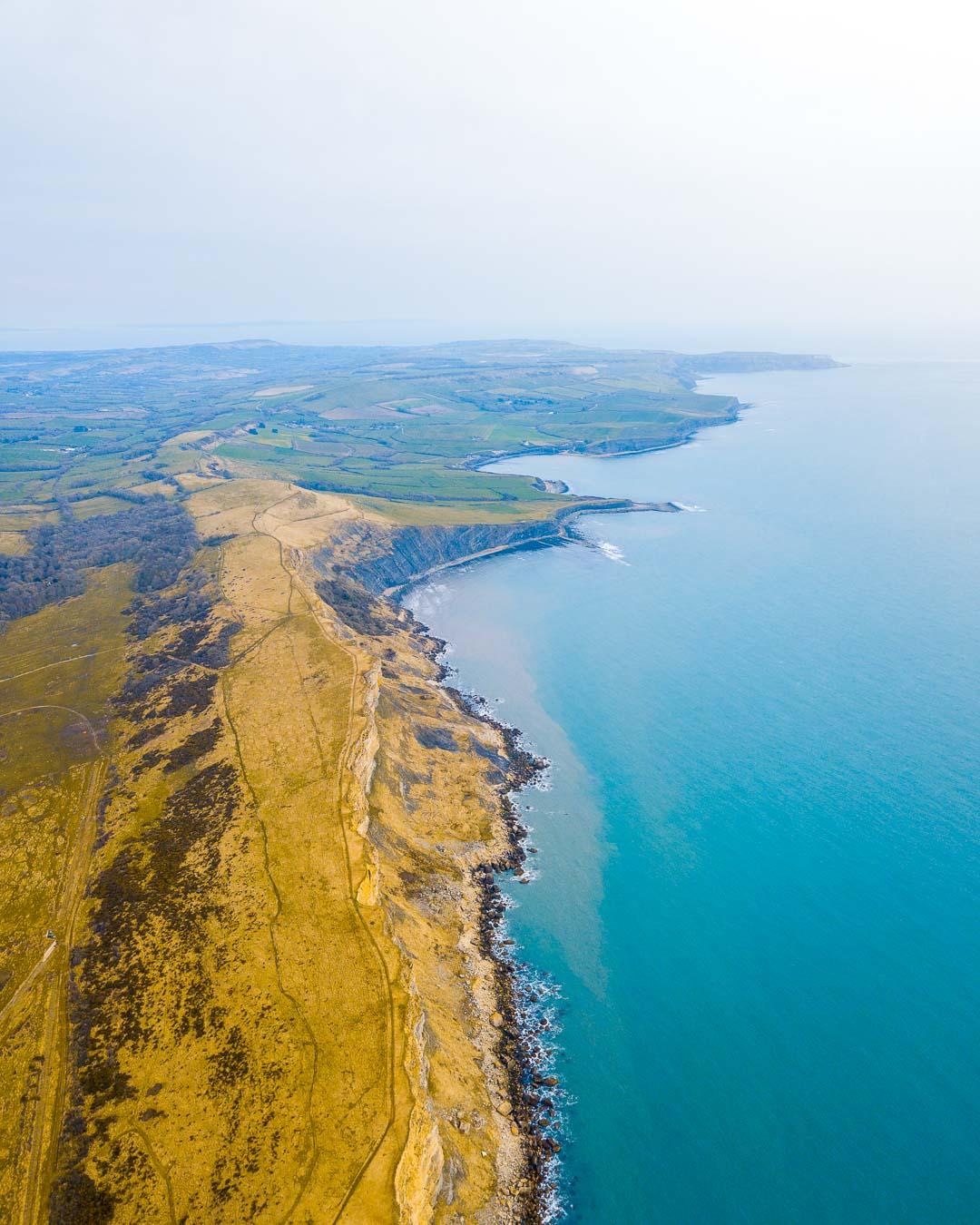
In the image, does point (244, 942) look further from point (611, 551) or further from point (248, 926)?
point (611, 551)

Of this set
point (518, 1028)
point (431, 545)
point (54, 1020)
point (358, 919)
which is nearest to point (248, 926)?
point (358, 919)

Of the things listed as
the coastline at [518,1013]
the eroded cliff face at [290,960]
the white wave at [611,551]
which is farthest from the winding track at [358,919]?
the white wave at [611,551]

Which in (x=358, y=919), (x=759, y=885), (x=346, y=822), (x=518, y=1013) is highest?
(x=358, y=919)

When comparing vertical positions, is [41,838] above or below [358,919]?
below

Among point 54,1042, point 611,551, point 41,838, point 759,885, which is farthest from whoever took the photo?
point 611,551

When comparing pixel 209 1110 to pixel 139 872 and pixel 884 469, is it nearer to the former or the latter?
pixel 139 872

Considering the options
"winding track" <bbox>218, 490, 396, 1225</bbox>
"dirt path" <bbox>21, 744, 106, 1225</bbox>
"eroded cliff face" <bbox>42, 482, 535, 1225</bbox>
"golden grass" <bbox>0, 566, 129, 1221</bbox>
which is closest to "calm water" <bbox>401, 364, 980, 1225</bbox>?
"eroded cliff face" <bbox>42, 482, 535, 1225</bbox>

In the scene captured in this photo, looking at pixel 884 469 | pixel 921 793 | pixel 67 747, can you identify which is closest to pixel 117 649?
pixel 67 747

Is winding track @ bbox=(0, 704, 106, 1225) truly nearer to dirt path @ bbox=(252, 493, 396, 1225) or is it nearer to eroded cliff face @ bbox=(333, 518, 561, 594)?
dirt path @ bbox=(252, 493, 396, 1225)
